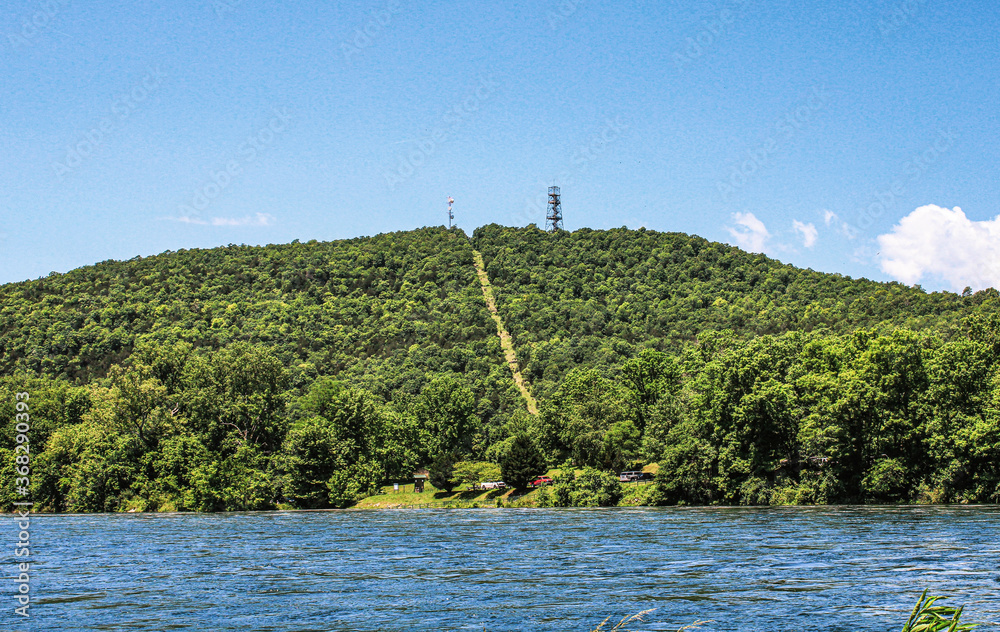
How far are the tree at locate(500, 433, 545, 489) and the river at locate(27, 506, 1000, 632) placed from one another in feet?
131

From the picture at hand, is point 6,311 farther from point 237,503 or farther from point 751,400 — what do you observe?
point 751,400

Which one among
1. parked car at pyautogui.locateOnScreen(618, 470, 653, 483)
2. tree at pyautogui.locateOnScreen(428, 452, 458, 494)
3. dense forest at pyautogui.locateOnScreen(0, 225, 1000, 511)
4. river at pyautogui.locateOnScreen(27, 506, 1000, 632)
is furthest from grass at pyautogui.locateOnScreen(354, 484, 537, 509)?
river at pyautogui.locateOnScreen(27, 506, 1000, 632)

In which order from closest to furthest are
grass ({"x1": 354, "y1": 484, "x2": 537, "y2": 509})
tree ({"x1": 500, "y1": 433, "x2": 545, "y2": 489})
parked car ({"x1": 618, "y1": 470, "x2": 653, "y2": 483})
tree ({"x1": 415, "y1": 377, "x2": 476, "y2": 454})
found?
parked car ({"x1": 618, "y1": 470, "x2": 653, "y2": 483})
grass ({"x1": 354, "y1": 484, "x2": 537, "y2": 509})
tree ({"x1": 500, "y1": 433, "x2": 545, "y2": 489})
tree ({"x1": 415, "y1": 377, "x2": 476, "y2": 454})

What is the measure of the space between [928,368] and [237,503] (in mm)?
69167

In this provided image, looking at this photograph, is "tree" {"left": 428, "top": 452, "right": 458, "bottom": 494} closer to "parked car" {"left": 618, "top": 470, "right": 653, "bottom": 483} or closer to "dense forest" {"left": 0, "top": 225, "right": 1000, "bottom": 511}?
"dense forest" {"left": 0, "top": 225, "right": 1000, "bottom": 511}

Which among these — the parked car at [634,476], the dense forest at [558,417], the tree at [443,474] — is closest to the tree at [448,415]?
the dense forest at [558,417]

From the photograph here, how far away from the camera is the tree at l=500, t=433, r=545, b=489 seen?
322 feet

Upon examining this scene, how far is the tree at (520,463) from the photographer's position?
98000 mm

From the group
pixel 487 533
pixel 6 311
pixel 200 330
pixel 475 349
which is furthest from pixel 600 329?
pixel 487 533

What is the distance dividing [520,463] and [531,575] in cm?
6407

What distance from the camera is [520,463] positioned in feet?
322

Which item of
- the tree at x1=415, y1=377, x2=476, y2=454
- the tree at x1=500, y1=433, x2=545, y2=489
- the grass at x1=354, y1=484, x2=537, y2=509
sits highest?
the tree at x1=415, y1=377, x2=476, y2=454

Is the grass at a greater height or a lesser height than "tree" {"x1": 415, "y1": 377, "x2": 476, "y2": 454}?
lesser

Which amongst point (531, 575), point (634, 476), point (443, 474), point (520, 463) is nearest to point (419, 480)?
point (443, 474)
